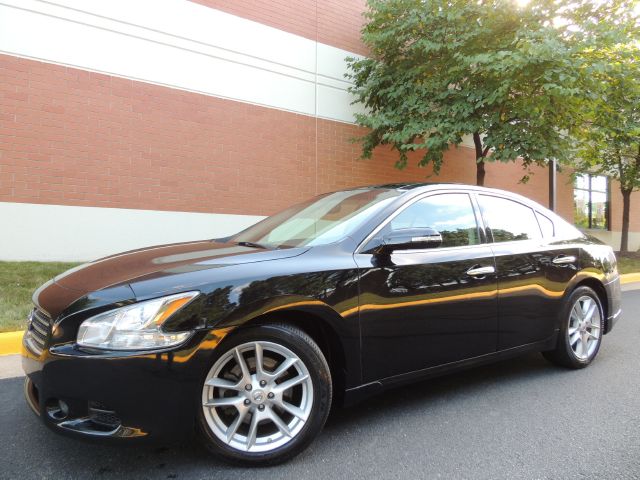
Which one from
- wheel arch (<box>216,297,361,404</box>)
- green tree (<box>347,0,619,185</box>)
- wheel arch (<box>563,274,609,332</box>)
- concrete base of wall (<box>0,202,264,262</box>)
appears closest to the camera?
wheel arch (<box>216,297,361,404</box>)

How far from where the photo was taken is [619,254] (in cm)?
1662

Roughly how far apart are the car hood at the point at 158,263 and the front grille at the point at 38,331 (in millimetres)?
186

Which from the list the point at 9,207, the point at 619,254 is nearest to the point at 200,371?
the point at 9,207

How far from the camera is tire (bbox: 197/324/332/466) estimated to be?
90.2 inches

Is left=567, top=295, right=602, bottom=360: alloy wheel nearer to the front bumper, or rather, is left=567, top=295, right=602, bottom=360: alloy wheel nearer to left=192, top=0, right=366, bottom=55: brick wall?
the front bumper

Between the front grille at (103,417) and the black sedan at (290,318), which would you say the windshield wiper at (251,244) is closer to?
the black sedan at (290,318)

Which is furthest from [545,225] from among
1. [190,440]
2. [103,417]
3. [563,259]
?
[103,417]

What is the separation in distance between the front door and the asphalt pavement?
1.23 feet

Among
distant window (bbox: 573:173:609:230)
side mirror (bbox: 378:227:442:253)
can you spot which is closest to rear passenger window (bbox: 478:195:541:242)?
side mirror (bbox: 378:227:442:253)

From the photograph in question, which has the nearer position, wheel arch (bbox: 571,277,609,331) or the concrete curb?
wheel arch (bbox: 571,277,609,331)

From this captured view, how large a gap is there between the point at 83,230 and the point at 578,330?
25.6ft

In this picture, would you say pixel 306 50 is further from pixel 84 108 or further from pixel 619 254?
pixel 619 254

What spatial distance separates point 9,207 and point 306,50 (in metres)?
7.00

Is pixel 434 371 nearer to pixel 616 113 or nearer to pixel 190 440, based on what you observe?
pixel 190 440
